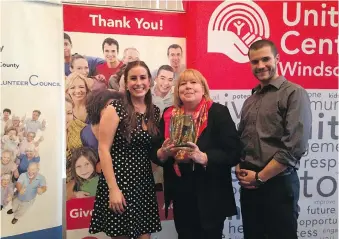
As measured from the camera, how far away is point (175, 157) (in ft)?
5.74

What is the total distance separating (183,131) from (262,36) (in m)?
1.07

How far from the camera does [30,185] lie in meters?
2.21

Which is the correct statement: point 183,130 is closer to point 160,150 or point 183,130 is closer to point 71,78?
point 160,150

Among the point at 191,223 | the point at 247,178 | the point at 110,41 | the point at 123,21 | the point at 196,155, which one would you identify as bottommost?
the point at 191,223

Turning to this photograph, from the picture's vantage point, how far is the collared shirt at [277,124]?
167 cm

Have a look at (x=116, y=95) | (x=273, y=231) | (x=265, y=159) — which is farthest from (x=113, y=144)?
(x=273, y=231)

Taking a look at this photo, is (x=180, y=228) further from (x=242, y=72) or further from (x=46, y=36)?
(x=46, y=36)

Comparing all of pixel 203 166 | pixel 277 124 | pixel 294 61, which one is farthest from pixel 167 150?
pixel 294 61

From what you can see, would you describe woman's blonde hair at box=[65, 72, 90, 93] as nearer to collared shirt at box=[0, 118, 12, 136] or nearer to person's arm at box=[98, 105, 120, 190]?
collared shirt at box=[0, 118, 12, 136]

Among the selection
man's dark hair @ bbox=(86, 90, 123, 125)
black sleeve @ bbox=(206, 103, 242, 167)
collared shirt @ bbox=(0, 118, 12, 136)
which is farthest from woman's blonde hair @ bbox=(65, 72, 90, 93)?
black sleeve @ bbox=(206, 103, 242, 167)

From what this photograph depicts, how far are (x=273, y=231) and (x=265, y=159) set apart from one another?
0.36 meters

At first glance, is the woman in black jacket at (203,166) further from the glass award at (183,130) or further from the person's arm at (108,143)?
the person's arm at (108,143)

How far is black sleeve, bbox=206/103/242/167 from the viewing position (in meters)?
1.76

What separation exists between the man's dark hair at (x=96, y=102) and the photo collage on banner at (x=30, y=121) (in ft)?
0.59
